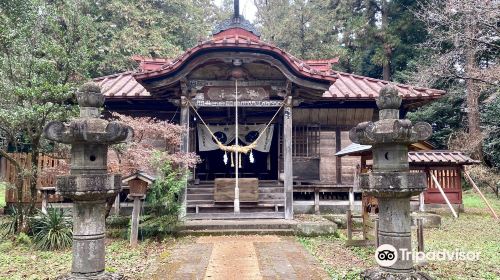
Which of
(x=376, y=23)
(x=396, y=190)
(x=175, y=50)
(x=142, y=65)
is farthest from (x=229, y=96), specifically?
(x=376, y=23)

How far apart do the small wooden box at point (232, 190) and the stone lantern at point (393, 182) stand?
18.9 feet

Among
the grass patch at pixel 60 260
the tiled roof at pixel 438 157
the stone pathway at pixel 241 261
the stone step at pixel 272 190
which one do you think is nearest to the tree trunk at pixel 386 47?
the tiled roof at pixel 438 157

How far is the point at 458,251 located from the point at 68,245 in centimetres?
824

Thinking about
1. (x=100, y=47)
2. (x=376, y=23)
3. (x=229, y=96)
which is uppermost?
(x=376, y=23)

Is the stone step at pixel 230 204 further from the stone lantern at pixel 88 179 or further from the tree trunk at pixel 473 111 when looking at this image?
the tree trunk at pixel 473 111

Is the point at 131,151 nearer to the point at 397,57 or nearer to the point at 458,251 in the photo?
the point at 458,251

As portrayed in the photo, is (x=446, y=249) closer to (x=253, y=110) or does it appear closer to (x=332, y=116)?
(x=332, y=116)

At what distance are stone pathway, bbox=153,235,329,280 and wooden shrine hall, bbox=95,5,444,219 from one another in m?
1.93

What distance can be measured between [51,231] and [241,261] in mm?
4434

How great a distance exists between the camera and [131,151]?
846cm

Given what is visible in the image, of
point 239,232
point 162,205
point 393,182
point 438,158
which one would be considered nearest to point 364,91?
point 438,158

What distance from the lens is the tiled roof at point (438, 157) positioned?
12.6m

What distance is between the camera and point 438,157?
12930 millimetres

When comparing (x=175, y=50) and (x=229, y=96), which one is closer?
(x=229, y=96)
